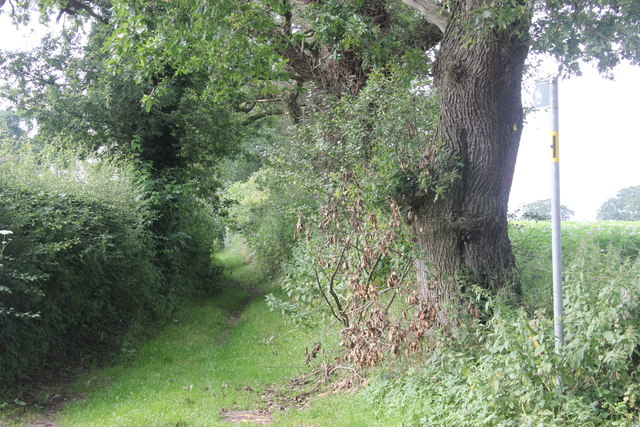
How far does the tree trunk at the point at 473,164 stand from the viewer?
7.88 m

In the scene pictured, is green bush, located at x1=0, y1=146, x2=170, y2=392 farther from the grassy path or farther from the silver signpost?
the silver signpost

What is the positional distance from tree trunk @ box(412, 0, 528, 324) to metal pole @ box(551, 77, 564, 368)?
2245 mm

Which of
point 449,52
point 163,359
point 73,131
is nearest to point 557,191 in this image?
point 449,52

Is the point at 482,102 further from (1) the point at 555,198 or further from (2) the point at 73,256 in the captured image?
(2) the point at 73,256

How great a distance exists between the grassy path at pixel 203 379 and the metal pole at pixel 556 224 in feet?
7.69

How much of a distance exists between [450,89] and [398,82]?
5.23 ft

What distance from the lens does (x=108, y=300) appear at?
1284 centimetres

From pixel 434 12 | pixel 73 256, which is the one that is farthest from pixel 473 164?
pixel 73 256

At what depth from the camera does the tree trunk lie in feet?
25.9

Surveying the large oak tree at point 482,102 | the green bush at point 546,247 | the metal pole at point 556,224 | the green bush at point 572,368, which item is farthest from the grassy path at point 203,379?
the green bush at point 546,247

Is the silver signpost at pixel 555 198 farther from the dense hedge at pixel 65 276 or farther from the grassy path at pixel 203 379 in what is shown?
→ the dense hedge at pixel 65 276

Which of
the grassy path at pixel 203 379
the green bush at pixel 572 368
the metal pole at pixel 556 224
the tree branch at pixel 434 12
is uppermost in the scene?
the tree branch at pixel 434 12

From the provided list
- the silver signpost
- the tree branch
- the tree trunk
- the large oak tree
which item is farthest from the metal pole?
the tree branch

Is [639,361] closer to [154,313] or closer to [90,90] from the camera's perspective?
[154,313]
